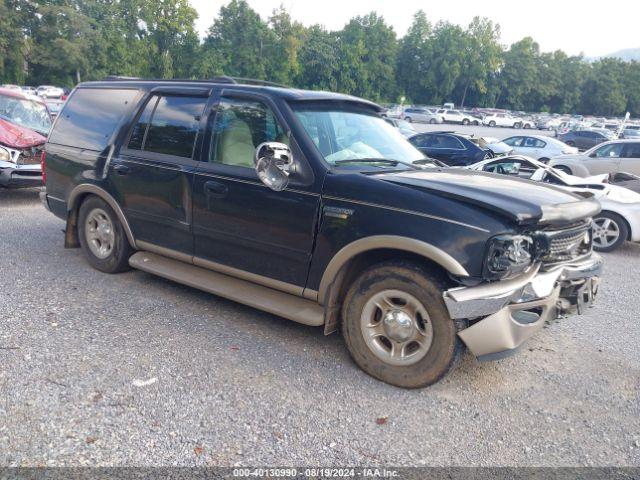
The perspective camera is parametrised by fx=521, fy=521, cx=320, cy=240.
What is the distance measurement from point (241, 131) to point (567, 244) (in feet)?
8.71

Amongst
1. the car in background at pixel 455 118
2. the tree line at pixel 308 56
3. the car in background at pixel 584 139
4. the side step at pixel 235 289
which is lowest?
the side step at pixel 235 289

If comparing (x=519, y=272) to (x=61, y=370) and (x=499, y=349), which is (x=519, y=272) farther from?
(x=61, y=370)

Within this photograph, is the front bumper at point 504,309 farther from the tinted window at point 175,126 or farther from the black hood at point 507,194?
the tinted window at point 175,126

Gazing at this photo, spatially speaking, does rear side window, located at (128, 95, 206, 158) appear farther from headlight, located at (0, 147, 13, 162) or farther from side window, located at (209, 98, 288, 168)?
headlight, located at (0, 147, 13, 162)

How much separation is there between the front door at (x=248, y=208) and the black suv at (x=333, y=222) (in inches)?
0.5

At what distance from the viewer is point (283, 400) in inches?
131

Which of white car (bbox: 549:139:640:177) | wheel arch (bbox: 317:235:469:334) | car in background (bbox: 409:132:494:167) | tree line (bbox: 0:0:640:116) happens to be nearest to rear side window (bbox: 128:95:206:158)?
wheel arch (bbox: 317:235:469:334)

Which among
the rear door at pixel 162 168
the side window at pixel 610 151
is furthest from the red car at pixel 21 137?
the side window at pixel 610 151

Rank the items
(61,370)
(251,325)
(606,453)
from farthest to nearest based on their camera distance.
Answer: (251,325)
(61,370)
(606,453)

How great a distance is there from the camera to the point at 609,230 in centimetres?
806

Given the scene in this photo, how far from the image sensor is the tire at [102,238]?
5.29 meters

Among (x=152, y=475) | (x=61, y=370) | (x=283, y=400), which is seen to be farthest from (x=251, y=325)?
(x=152, y=475)

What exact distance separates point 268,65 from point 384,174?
2870 inches

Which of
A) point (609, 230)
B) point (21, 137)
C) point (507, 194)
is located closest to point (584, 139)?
point (609, 230)
